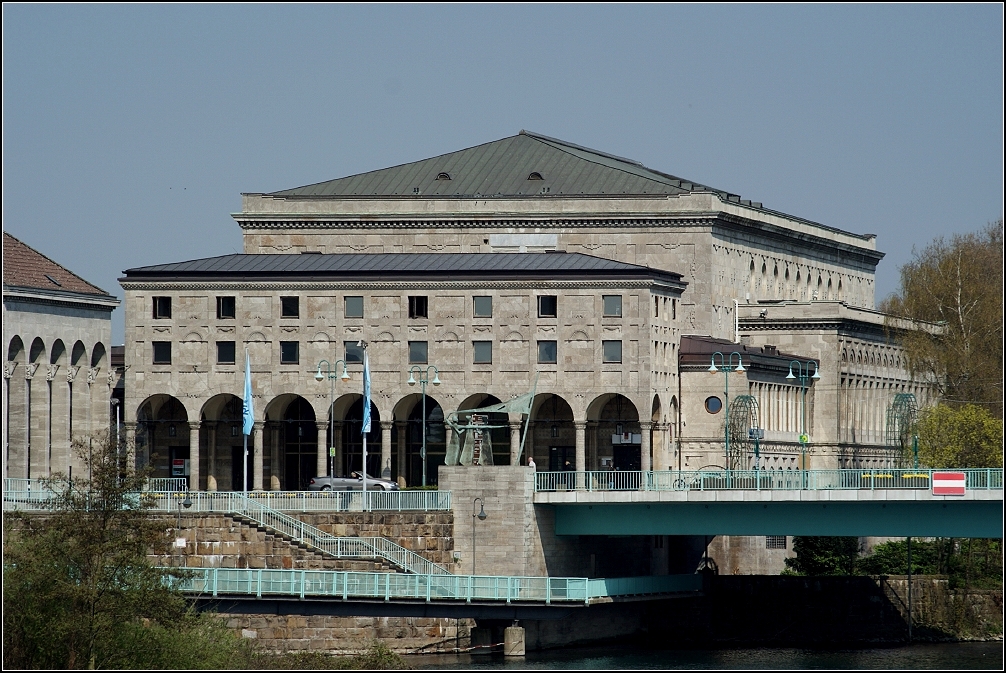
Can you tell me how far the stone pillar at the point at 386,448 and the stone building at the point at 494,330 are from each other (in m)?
0.12

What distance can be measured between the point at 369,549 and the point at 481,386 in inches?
1243

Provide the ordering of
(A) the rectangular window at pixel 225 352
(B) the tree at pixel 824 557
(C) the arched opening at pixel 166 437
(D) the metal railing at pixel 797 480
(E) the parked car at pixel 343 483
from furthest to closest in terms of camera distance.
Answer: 1. (C) the arched opening at pixel 166 437
2. (A) the rectangular window at pixel 225 352
3. (B) the tree at pixel 824 557
4. (E) the parked car at pixel 343 483
5. (D) the metal railing at pixel 797 480

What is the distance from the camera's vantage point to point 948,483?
10800cm

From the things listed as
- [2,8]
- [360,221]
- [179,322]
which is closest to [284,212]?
[360,221]

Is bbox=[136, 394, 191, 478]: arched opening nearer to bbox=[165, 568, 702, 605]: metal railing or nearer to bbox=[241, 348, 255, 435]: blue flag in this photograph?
bbox=[241, 348, 255, 435]: blue flag

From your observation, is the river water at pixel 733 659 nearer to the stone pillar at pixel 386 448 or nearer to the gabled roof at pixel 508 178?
the stone pillar at pixel 386 448

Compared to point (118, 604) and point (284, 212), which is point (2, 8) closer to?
point (118, 604)

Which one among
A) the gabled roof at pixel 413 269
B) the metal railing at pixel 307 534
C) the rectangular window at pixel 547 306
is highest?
the gabled roof at pixel 413 269

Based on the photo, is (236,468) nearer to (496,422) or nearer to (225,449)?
(225,449)

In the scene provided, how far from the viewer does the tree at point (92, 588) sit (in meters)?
93.0

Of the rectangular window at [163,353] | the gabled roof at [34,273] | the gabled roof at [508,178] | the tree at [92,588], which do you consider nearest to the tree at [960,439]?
the gabled roof at [508,178]

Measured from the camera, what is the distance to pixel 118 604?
93.3 meters

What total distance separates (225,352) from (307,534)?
33.0 m

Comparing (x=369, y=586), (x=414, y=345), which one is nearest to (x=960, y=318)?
(x=414, y=345)
